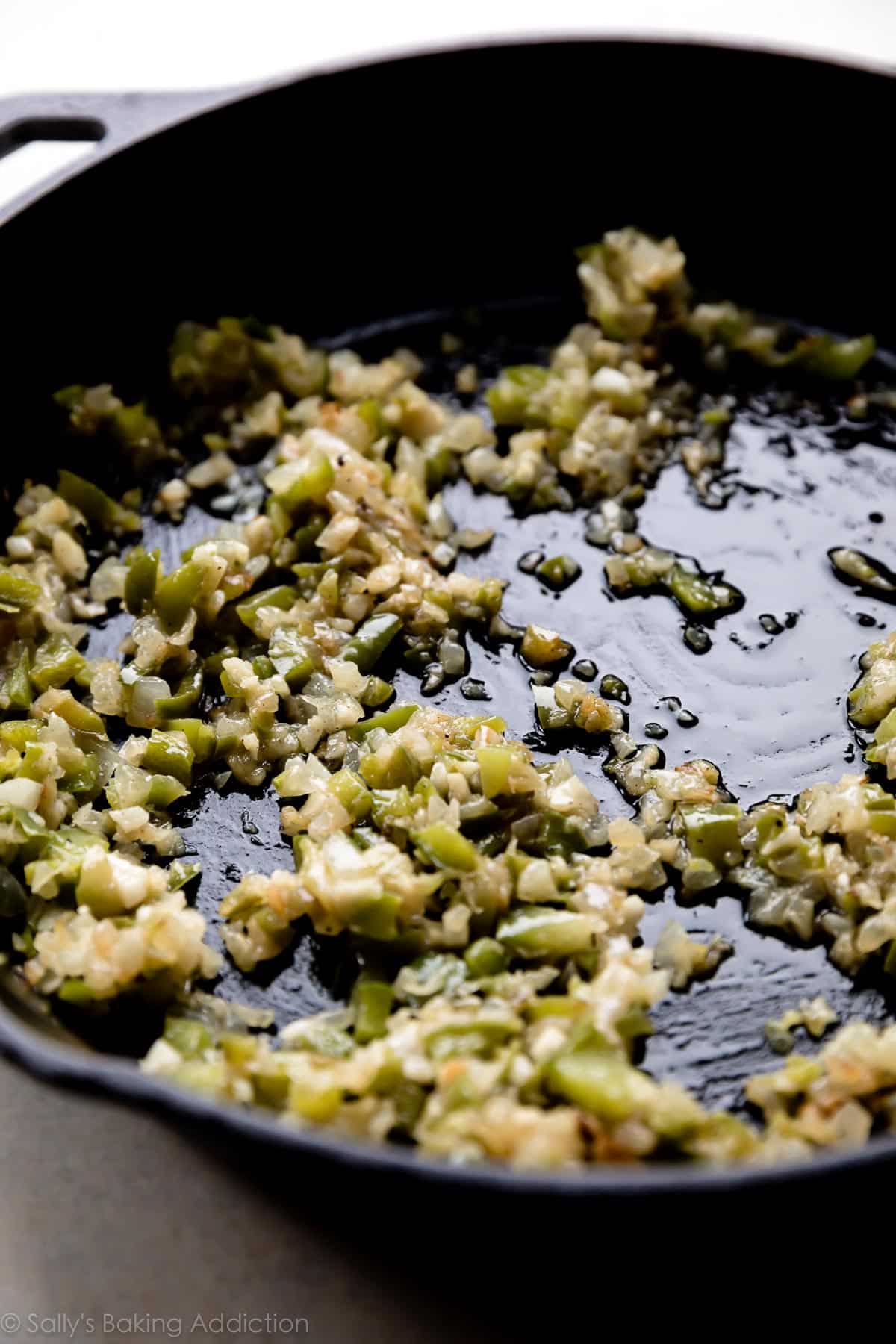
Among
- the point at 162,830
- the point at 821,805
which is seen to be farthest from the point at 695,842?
the point at 162,830

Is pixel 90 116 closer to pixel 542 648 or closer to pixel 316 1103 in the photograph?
pixel 542 648

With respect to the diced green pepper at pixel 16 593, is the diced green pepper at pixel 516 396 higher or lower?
higher

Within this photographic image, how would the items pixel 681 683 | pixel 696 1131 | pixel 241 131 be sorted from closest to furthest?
1. pixel 696 1131
2. pixel 681 683
3. pixel 241 131

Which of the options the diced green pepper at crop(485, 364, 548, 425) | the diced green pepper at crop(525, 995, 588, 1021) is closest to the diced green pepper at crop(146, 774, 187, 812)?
the diced green pepper at crop(525, 995, 588, 1021)

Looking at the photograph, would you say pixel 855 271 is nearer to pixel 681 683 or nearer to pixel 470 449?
pixel 470 449

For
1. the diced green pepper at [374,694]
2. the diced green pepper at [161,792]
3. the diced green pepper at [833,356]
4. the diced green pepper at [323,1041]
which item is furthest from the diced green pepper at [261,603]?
the diced green pepper at [833,356]

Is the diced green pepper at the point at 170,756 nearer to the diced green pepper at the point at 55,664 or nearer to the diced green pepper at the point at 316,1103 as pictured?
the diced green pepper at the point at 55,664
